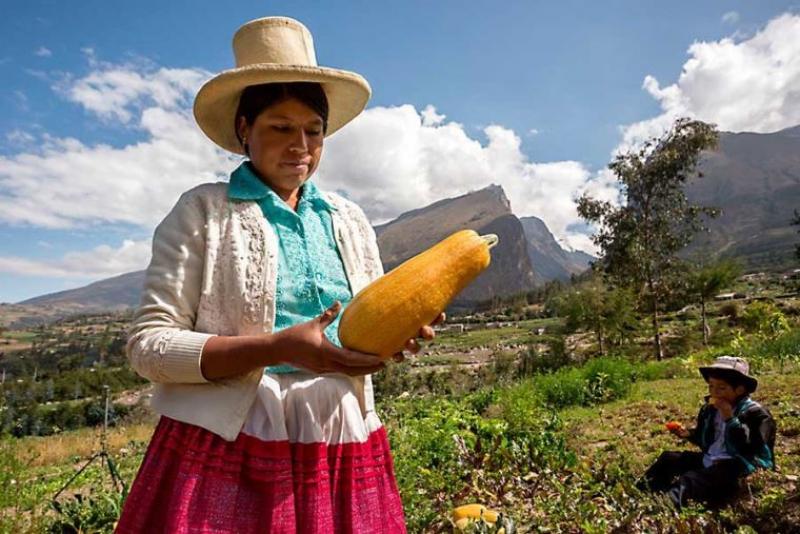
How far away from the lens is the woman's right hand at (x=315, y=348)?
120 cm

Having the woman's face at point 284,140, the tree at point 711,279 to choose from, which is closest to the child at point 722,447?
the woman's face at point 284,140

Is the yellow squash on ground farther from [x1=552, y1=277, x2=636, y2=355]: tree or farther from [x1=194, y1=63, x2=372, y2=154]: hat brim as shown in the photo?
[x1=552, y1=277, x2=636, y2=355]: tree

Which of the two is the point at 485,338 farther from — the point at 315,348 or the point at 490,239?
the point at 315,348

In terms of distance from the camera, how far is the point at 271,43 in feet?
5.18

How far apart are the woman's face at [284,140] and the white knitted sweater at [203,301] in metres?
0.12

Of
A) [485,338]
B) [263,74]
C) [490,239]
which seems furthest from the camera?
[485,338]

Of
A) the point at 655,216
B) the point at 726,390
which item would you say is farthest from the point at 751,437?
the point at 655,216

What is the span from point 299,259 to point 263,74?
1.73 feet

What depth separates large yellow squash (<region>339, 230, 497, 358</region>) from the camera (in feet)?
4.50

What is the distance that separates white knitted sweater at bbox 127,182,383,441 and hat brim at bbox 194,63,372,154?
0.30 m

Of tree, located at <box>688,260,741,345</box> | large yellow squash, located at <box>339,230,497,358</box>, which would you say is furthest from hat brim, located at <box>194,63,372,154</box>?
tree, located at <box>688,260,741,345</box>

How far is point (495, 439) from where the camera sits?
545 cm

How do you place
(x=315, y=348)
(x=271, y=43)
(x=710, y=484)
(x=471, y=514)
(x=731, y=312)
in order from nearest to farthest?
1. (x=315, y=348)
2. (x=271, y=43)
3. (x=471, y=514)
4. (x=710, y=484)
5. (x=731, y=312)

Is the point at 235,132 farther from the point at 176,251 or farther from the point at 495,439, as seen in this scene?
the point at 495,439
